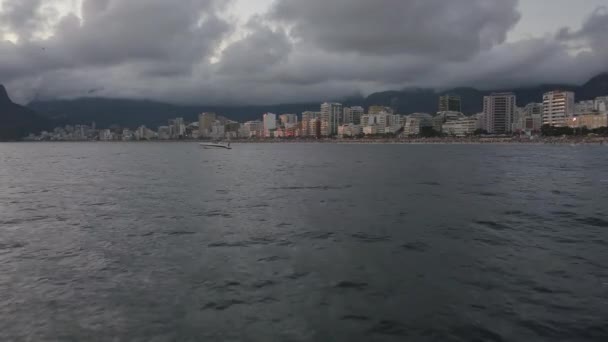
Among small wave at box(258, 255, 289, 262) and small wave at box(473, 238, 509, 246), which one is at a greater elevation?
small wave at box(258, 255, 289, 262)

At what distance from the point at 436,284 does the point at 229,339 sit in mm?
7304

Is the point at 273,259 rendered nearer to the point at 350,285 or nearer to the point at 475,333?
the point at 350,285

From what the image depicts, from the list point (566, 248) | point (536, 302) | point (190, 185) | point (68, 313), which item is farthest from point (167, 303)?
point (190, 185)

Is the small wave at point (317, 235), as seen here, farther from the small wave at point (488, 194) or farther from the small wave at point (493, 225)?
the small wave at point (488, 194)

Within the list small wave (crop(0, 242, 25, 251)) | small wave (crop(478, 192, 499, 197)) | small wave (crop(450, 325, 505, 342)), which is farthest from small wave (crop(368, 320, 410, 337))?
small wave (crop(478, 192, 499, 197))

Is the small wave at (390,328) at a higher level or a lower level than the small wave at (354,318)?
lower

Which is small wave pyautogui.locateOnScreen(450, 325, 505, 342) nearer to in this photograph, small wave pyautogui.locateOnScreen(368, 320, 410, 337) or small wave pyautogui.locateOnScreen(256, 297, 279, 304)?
small wave pyautogui.locateOnScreen(368, 320, 410, 337)

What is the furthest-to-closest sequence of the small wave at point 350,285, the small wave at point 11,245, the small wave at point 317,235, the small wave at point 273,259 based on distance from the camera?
1. the small wave at point 317,235
2. the small wave at point 11,245
3. the small wave at point 273,259
4. the small wave at point 350,285

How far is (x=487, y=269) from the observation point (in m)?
15.8

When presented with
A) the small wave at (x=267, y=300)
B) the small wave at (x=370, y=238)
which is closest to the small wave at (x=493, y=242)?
the small wave at (x=370, y=238)

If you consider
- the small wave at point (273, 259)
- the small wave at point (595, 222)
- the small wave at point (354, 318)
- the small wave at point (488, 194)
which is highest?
the small wave at point (273, 259)

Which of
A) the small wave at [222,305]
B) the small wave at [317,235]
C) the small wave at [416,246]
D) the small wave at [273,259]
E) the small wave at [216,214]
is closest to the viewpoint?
the small wave at [222,305]

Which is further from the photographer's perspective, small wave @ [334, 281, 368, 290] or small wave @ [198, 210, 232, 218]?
small wave @ [198, 210, 232, 218]

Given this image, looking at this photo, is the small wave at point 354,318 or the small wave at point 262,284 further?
the small wave at point 262,284
